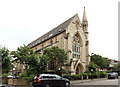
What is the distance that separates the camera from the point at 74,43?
42594 millimetres

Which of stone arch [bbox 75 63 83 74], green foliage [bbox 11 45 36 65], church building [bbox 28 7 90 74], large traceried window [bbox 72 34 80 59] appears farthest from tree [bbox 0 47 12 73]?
stone arch [bbox 75 63 83 74]

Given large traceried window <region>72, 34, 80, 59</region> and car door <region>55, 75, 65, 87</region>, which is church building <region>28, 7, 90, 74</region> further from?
car door <region>55, 75, 65, 87</region>

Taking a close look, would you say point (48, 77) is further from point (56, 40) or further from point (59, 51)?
point (56, 40)

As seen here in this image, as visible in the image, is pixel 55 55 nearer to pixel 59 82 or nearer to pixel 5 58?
pixel 5 58

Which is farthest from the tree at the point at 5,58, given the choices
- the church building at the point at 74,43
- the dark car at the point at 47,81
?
the church building at the point at 74,43

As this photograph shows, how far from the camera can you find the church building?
38.3m

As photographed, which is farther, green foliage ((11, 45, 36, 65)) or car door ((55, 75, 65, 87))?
green foliage ((11, 45, 36, 65))

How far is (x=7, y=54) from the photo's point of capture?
903 inches

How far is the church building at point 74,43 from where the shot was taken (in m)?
38.3

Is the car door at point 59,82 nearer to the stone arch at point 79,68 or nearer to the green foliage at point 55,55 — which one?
the green foliage at point 55,55

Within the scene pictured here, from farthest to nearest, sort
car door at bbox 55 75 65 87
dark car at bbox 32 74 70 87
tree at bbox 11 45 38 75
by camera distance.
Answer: tree at bbox 11 45 38 75 < car door at bbox 55 75 65 87 < dark car at bbox 32 74 70 87

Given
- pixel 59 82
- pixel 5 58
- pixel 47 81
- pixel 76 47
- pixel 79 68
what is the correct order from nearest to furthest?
pixel 47 81
pixel 59 82
pixel 5 58
pixel 79 68
pixel 76 47

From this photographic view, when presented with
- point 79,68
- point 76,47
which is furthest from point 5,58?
point 79,68

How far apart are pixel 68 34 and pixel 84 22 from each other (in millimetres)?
12804
